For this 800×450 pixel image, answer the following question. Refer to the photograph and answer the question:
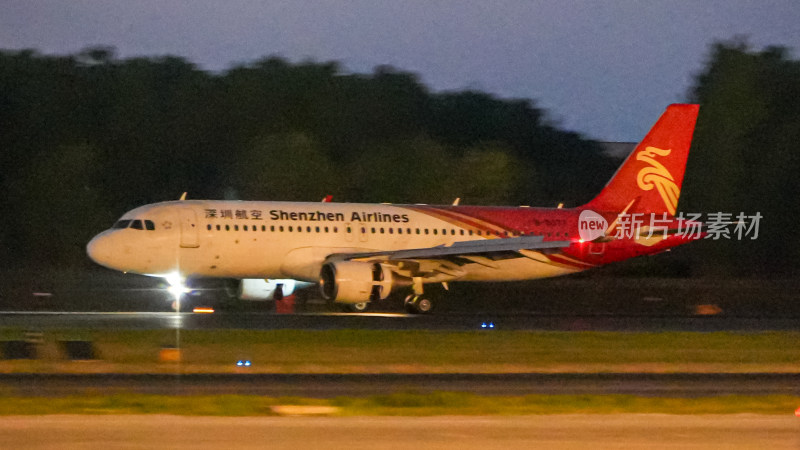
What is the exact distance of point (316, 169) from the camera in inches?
1895

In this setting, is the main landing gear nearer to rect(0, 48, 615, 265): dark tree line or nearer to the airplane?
the airplane

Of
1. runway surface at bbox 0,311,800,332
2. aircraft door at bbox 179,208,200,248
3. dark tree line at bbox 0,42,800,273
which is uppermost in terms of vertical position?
dark tree line at bbox 0,42,800,273

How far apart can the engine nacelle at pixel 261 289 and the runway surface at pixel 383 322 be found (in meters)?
2.16

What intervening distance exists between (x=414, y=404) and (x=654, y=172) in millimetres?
24097

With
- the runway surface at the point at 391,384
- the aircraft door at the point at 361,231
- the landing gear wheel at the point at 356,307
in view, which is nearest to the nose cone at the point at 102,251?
the landing gear wheel at the point at 356,307

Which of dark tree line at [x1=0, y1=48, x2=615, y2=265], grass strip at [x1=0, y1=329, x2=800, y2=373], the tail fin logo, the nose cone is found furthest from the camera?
dark tree line at [x1=0, y1=48, x2=615, y2=265]

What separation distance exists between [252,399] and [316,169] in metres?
34.3

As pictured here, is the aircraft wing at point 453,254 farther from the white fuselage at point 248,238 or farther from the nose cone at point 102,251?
the nose cone at point 102,251

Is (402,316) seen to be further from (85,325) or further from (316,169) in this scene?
(316,169)

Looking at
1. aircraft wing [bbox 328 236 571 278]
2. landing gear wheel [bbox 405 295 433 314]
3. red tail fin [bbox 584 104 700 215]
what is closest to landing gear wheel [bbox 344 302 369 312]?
landing gear wheel [bbox 405 295 433 314]

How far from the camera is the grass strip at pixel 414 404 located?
13.1 meters

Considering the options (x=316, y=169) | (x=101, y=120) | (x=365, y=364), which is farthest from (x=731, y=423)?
(x=101, y=120)

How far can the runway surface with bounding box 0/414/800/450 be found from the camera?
10.7m

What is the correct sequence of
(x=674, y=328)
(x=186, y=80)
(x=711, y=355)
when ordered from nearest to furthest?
1. (x=711, y=355)
2. (x=674, y=328)
3. (x=186, y=80)
